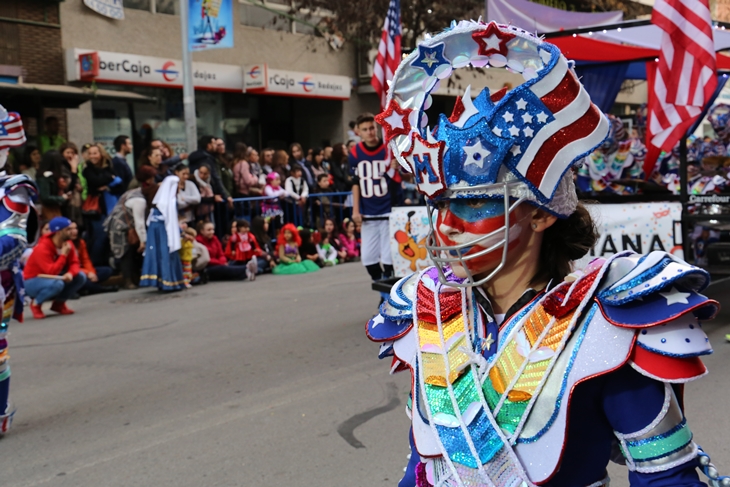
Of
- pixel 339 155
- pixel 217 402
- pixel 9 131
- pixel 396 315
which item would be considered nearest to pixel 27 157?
pixel 339 155

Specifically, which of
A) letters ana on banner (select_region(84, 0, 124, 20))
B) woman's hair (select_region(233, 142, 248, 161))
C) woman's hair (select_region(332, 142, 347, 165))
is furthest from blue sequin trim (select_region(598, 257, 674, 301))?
letters ana on banner (select_region(84, 0, 124, 20))

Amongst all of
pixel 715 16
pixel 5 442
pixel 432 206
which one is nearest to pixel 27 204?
pixel 5 442

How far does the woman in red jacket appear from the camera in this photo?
12.7 metres

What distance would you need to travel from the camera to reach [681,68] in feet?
25.1

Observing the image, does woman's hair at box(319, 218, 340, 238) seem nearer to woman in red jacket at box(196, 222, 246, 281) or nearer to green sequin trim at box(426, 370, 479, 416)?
woman in red jacket at box(196, 222, 246, 281)

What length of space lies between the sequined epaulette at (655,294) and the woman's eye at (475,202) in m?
0.31

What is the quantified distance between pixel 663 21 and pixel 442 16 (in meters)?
12.2

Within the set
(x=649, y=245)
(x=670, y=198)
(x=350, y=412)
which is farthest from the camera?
(x=670, y=198)

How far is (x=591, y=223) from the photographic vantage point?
207 centimetres

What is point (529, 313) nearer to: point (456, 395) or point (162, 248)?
point (456, 395)

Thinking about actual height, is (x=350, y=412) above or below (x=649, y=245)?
below

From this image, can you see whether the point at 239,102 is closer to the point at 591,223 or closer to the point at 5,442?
the point at 5,442

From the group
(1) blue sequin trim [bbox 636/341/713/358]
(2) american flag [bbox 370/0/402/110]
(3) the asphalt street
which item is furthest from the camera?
(2) american flag [bbox 370/0/402/110]

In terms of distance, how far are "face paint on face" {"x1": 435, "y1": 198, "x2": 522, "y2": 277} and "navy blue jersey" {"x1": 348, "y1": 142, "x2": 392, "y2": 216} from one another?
691cm
